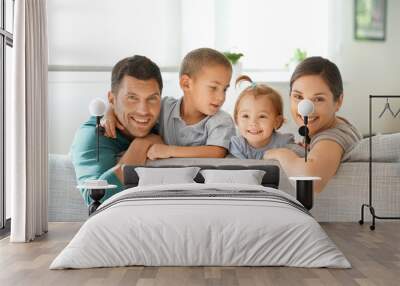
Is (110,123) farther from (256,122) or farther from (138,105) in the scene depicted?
(256,122)

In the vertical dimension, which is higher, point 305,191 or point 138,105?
point 138,105

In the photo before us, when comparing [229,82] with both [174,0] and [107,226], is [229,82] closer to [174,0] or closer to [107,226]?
[174,0]

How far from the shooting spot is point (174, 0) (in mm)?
7793

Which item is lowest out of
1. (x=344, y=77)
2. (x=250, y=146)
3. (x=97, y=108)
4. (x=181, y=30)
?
(x=250, y=146)

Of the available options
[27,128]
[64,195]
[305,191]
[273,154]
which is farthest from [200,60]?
[27,128]

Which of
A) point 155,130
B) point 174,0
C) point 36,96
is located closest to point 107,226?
point 36,96

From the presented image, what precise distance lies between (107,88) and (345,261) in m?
3.91

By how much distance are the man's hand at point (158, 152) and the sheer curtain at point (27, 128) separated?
1.33 m

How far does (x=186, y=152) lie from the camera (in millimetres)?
7539

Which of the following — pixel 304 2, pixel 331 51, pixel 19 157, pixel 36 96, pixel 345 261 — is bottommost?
pixel 345 261

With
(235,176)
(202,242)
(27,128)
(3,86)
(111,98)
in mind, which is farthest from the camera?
(111,98)

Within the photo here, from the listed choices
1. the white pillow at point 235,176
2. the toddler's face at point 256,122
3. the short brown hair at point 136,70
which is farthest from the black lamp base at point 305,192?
the short brown hair at point 136,70

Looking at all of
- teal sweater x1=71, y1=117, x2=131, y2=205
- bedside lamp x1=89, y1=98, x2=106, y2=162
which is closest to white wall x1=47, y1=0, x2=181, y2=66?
bedside lamp x1=89, y1=98, x2=106, y2=162

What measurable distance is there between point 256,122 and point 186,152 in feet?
2.71
